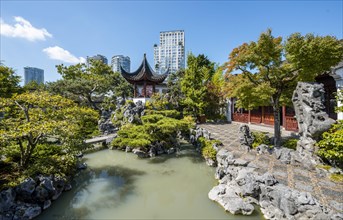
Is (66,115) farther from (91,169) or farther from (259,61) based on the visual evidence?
(259,61)

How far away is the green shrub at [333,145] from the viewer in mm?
5507

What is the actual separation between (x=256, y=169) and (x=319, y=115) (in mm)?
3010

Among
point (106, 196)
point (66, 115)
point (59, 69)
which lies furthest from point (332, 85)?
point (59, 69)

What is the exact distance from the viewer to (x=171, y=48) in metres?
83.4

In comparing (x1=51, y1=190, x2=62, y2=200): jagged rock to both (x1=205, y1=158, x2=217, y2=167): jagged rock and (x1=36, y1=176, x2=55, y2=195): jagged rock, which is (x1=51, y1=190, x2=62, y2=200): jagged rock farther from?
(x1=205, y1=158, x2=217, y2=167): jagged rock

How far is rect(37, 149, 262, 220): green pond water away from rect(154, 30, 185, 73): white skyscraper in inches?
2982

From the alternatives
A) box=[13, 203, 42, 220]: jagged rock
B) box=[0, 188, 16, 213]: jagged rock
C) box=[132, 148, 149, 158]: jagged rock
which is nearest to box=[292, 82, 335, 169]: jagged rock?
box=[132, 148, 149, 158]: jagged rock

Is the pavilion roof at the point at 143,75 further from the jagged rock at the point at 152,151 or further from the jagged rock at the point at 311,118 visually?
the jagged rock at the point at 311,118

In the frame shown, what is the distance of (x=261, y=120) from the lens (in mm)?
14812

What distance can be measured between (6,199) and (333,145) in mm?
9790

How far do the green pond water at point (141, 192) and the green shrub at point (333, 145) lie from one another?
3239 mm

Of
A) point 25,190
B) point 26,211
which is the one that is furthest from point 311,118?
point 25,190

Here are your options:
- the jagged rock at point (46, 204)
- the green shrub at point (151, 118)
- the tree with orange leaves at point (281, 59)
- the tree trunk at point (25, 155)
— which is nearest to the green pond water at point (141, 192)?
the jagged rock at point (46, 204)

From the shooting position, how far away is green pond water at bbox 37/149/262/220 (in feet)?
16.5
